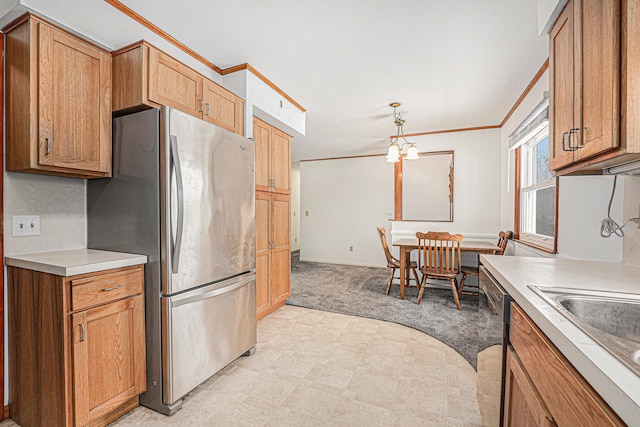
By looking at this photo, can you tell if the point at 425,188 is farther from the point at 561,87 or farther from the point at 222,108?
the point at 222,108

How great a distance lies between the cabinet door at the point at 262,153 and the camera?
2834mm

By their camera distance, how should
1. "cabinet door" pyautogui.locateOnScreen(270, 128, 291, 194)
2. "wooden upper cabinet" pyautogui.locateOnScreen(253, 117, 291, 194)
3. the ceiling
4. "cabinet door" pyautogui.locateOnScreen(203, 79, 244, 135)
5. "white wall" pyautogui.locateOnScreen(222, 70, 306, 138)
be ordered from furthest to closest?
"cabinet door" pyautogui.locateOnScreen(270, 128, 291, 194) < "wooden upper cabinet" pyautogui.locateOnScreen(253, 117, 291, 194) < "white wall" pyautogui.locateOnScreen(222, 70, 306, 138) < "cabinet door" pyautogui.locateOnScreen(203, 79, 244, 135) < the ceiling

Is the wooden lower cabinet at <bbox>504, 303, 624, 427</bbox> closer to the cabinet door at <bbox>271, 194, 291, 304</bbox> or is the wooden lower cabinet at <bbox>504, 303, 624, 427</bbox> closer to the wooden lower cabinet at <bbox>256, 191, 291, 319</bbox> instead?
the wooden lower cabinet at <bbox>256, 191, 291, 319</bbox>

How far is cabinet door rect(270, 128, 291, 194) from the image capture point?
10.2ft

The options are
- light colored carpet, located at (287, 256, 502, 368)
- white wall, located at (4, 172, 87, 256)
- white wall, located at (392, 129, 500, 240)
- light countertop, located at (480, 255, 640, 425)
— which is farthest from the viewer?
white wall, located at (392, 129, 500, 240)

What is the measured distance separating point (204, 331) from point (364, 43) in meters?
2.29

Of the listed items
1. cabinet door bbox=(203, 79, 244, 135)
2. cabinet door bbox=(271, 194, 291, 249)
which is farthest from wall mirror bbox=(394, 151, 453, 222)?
cabinet door bbox=(203, 79, 244, 135)

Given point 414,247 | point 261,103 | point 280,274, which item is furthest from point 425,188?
point 261,103

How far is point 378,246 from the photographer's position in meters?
5.79

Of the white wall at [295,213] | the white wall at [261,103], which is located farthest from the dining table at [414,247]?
the white wall at [295,213]

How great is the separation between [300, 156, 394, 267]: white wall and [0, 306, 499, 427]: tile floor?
3322mm

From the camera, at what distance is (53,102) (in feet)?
4.91

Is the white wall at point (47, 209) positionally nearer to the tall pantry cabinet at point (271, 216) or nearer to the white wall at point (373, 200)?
the tall pantry cabinet at point (271, 216)

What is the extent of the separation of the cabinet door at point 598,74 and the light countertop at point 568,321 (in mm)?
536
